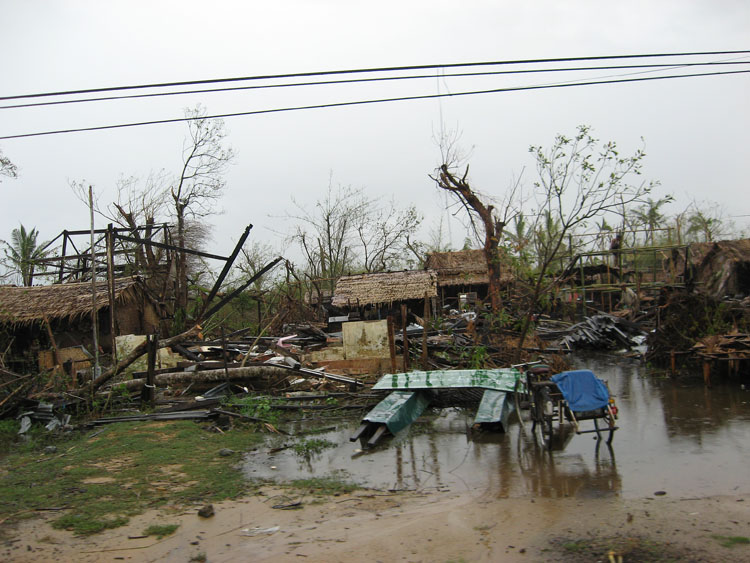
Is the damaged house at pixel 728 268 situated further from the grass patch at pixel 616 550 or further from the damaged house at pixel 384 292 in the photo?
the grass patch at pixel 616 550

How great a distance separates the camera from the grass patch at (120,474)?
20.1 feet

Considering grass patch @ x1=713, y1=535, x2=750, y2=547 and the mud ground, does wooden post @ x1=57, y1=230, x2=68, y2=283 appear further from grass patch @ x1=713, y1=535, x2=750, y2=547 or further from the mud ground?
grass patch @ x1=713, y1=535, x2=750, y2=547

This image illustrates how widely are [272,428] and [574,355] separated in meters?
12.6

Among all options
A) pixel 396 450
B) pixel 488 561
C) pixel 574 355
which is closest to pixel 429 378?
pixel 396 450

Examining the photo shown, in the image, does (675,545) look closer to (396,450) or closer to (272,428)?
(396,450)

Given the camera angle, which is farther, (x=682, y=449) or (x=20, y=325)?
(x=20, y=325)

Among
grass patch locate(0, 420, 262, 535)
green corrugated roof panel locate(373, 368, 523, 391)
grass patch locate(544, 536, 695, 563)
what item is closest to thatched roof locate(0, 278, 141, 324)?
grass patch locate(0, 420, 262, 535)

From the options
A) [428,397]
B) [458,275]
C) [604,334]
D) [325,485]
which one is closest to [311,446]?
[325,485]

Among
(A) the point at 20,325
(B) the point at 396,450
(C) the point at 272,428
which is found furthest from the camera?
(A) the point at 20,325

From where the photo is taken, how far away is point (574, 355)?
19.1m

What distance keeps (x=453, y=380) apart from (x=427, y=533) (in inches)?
225

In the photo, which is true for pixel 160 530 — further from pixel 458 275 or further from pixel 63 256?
pixel 458 275

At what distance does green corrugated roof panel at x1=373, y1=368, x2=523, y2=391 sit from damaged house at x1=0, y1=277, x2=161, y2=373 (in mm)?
10258

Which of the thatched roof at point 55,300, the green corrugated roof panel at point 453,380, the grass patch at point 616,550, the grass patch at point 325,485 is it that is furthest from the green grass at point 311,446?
the thatched roof at point 55,300
